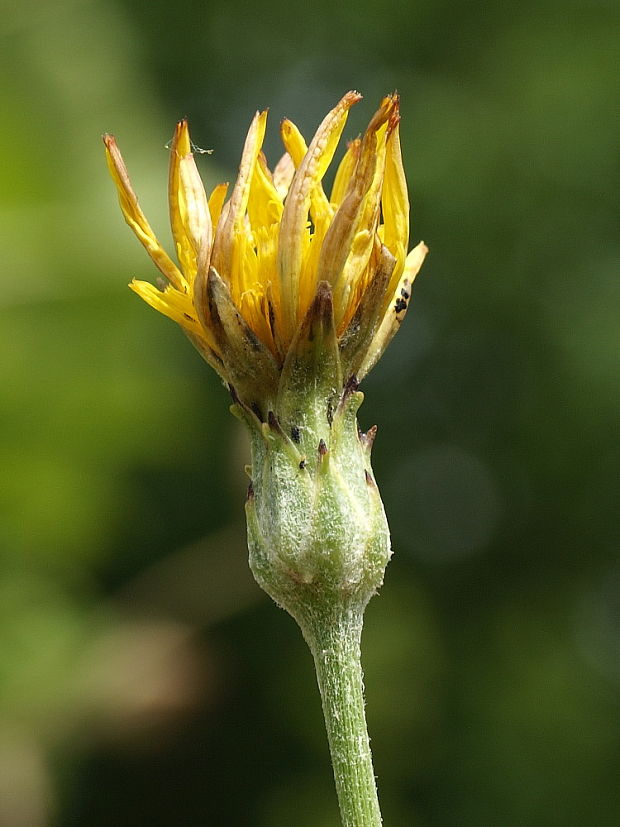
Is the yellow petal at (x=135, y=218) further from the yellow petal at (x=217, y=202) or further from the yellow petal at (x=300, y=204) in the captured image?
the yellow petal at (x=300, y=204)

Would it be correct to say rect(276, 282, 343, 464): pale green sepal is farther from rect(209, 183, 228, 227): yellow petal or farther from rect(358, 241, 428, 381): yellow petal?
rect(209, 183, 228, 227): yellow petal

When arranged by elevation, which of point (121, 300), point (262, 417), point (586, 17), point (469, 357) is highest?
point (586, 17)

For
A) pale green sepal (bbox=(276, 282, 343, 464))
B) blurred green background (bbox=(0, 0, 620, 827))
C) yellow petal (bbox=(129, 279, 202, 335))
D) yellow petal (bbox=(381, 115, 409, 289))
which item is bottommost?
pale green sepal (bbox=(276, 282, 343, 464))

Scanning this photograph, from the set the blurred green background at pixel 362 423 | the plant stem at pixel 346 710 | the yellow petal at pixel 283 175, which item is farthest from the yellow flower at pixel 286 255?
the blurred green background at pixel 362 423

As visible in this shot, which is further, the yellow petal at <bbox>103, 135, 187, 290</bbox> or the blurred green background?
the blurred green background

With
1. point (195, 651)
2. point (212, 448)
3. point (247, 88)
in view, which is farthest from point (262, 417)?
point (247, 88)

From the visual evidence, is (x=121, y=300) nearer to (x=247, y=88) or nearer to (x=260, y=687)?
(x=260, y=687)

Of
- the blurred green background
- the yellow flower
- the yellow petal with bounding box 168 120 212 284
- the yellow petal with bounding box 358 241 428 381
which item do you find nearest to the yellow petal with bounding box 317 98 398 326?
the yellow flower

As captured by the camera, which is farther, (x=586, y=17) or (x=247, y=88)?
(x=247, y=88)
